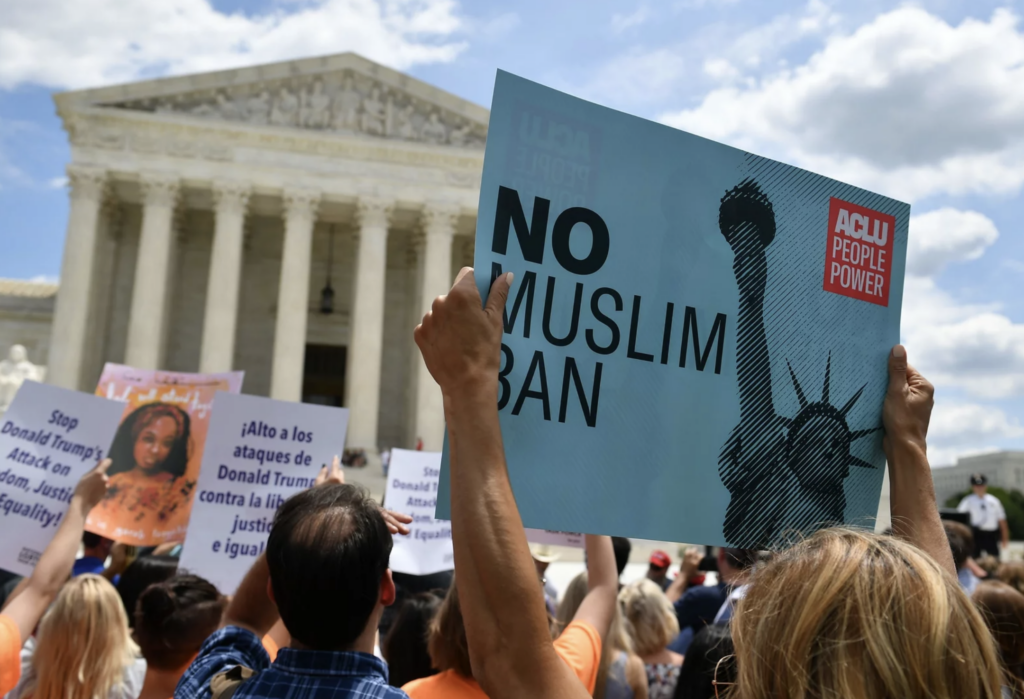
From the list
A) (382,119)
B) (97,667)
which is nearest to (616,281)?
(97,667)

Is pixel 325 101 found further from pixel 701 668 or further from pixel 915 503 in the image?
pixel 915 503

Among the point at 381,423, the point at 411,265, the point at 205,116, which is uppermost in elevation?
the point at 205,116

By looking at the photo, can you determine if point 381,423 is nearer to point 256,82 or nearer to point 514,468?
point 256,82

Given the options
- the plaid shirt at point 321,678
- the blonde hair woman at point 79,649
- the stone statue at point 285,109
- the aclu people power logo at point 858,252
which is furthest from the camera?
the stone statue at point 285,109

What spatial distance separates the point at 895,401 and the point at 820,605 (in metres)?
1.54

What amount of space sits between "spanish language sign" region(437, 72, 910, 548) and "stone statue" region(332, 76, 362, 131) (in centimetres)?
A: 3359

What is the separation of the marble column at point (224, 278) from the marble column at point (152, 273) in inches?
66.3

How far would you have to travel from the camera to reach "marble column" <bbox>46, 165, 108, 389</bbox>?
31.0m

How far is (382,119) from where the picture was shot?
34.9 metres

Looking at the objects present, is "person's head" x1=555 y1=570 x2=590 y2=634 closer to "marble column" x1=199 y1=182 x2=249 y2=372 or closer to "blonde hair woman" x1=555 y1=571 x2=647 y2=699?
"blonde hair woman" x1=555 y1=571 x2=647 y2=699

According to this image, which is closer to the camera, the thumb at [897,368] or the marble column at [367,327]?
the thumb at [897,368]

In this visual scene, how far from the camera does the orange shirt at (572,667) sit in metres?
2.99

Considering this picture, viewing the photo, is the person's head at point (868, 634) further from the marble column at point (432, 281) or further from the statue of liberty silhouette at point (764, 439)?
the marble column at point (432, 281)

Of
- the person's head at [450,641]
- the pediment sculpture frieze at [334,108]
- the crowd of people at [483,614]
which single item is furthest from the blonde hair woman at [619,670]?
the pediment sculpture frieze at [334,108]
